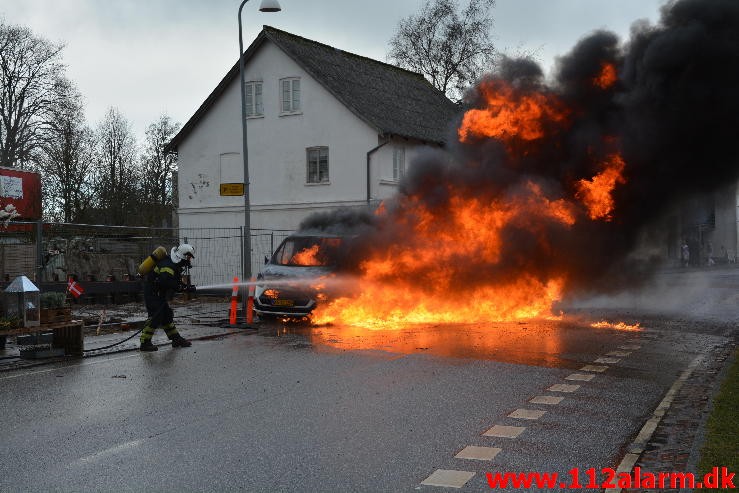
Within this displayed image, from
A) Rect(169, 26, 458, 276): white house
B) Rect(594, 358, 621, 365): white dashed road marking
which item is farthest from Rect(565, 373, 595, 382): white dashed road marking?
Rect(169, 26, 458, 276): white house

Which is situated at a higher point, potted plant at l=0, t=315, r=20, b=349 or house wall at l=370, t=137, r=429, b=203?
house wall at l=370, t=137, r=429, b=203

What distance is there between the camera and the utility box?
36.1ft

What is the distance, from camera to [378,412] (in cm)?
749

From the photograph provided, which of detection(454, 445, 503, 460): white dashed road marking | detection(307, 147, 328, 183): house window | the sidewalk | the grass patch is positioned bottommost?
the sidewalk

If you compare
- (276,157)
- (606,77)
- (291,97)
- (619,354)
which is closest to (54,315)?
(619,354)

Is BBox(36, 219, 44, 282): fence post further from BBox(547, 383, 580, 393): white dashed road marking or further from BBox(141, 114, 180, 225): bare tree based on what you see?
BBox(141, 114, 180, 225): bare tree

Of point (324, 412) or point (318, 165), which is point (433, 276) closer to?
point (324, 412)

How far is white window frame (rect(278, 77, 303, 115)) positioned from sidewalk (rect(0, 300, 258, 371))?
11.0 metres

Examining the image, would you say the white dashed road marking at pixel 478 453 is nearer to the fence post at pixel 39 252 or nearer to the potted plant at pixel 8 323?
the potted plant at pixel 8 323

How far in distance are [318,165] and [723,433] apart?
2373 cm

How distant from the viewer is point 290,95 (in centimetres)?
2981

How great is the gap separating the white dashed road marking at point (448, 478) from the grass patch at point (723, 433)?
1702 mm

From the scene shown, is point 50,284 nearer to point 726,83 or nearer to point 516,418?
point 516,418

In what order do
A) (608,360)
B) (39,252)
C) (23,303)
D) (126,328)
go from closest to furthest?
(608,360)
(23,303)
(39,252)
(126,328)
